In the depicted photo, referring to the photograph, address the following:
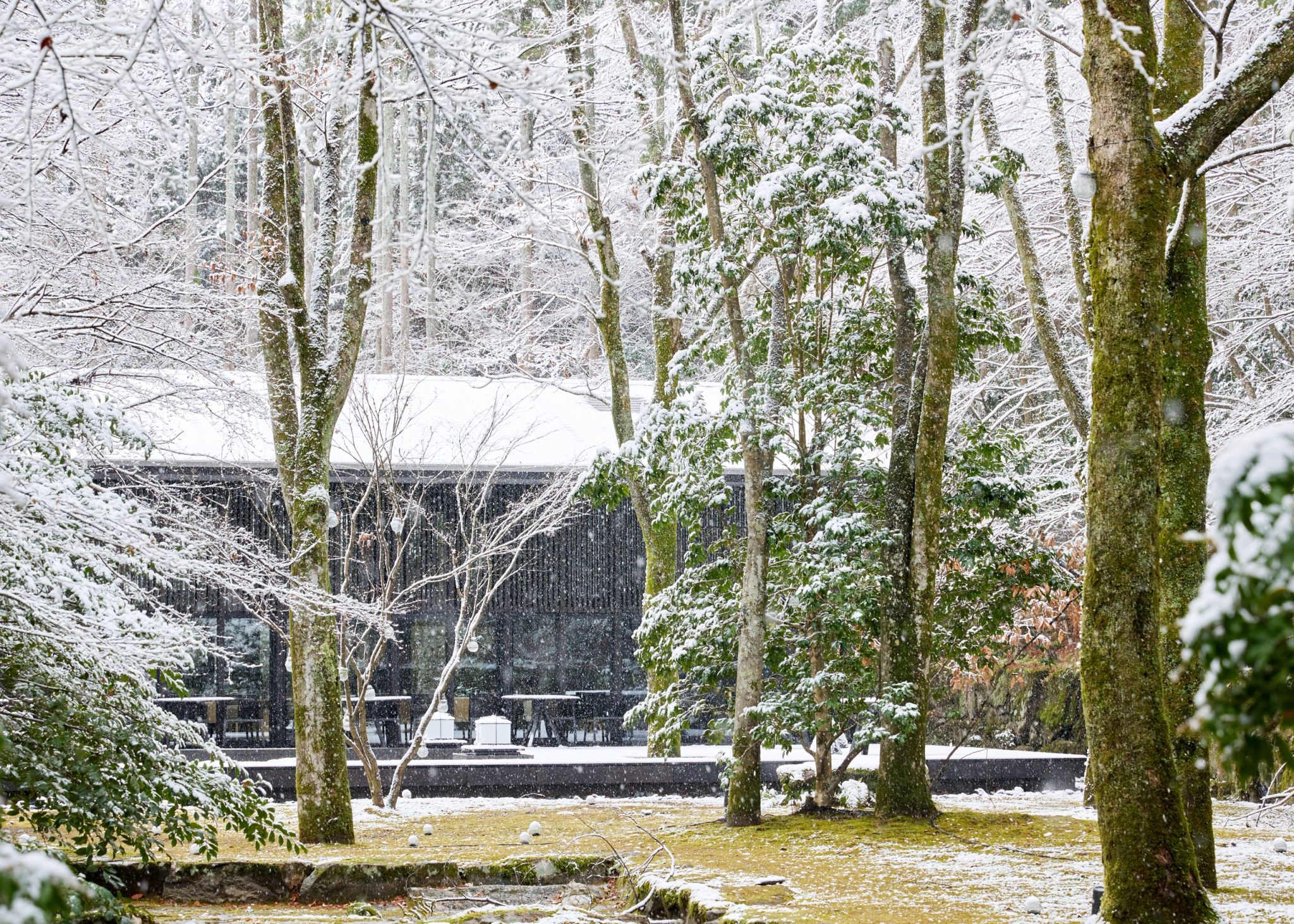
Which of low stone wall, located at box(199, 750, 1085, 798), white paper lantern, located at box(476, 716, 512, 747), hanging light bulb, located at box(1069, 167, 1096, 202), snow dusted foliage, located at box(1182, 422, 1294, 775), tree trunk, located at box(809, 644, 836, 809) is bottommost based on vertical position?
low stone wall, located at box(199, 750, 1085, 798)

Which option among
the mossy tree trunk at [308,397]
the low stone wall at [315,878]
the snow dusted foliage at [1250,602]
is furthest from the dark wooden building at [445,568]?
the snow dusted foliage at [1250,602]

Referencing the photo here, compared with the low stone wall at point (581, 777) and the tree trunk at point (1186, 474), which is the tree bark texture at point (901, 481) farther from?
the low stone wall at point (581, 777)

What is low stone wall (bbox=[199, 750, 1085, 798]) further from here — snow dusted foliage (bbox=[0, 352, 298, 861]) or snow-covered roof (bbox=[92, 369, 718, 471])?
snow dusted foliage (bbox=[0, 352, 298, 861])

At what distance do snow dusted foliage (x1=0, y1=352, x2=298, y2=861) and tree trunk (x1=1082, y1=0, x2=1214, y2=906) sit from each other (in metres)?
4.07

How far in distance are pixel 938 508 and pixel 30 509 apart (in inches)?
230

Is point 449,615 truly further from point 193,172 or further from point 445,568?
point 193,172

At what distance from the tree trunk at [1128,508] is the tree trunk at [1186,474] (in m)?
0.80

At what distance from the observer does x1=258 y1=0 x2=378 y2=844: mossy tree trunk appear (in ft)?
27.4

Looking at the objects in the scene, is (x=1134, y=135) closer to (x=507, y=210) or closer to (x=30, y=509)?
(x=30, y=509)

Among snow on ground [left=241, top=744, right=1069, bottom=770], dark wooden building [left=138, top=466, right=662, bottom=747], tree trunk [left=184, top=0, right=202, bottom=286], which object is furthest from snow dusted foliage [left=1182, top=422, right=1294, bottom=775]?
dark wooden building [left=138, top=466, right=662, bottom=747]

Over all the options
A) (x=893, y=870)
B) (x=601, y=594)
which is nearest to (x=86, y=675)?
(x=893, y=870)

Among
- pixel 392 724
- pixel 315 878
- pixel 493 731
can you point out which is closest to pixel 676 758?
pixel 493 731

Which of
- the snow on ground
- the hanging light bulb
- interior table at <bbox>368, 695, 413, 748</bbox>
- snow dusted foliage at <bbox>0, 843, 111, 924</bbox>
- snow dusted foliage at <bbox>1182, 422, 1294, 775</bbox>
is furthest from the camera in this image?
interior table at <bbox>368, 695, 413, 748</bbox>

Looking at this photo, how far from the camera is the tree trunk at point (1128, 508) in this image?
4.27 metres
